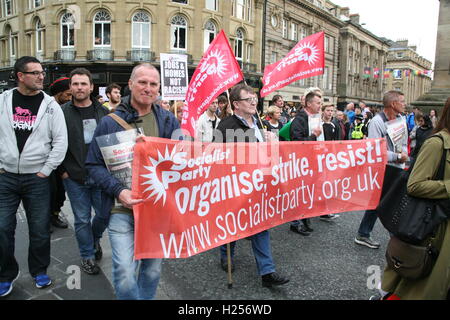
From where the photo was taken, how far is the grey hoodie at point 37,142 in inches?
120

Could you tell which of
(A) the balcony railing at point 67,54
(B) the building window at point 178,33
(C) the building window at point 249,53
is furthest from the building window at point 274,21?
(A) the balcony railing at point 67,54

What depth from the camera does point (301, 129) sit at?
15.3 feet

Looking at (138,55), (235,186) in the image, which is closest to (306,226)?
(235,186)

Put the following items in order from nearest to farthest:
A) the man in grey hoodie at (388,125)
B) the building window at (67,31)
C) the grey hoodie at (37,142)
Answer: the grey hoodie at (37,142) → the man in grey hoodie at (388,125) → the building window at (67,31)

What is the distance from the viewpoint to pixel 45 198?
3.26 meters

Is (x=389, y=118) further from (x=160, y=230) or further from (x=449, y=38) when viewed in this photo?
(x=449, y=38)

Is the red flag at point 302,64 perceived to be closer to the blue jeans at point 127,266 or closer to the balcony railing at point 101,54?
the blue jeans at point 127,266

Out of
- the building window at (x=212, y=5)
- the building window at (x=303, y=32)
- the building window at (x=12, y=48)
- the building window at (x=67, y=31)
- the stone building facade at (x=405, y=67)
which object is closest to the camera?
the building window at (x=67, y=31)

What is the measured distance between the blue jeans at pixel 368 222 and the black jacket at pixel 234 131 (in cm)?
203

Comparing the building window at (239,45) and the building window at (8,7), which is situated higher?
the building window at (8,7)

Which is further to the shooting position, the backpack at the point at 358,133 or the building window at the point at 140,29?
the building window at the point at 140,29

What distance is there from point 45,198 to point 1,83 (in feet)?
112

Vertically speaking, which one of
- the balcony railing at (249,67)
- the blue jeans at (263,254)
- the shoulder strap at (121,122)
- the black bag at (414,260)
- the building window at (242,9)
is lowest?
the blue jeans at (263,254)

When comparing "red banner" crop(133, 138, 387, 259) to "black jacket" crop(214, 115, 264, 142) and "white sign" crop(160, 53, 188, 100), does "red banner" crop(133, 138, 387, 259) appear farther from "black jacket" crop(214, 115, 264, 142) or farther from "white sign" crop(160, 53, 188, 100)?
"white sign" crop(160, 53, 188, 100)
